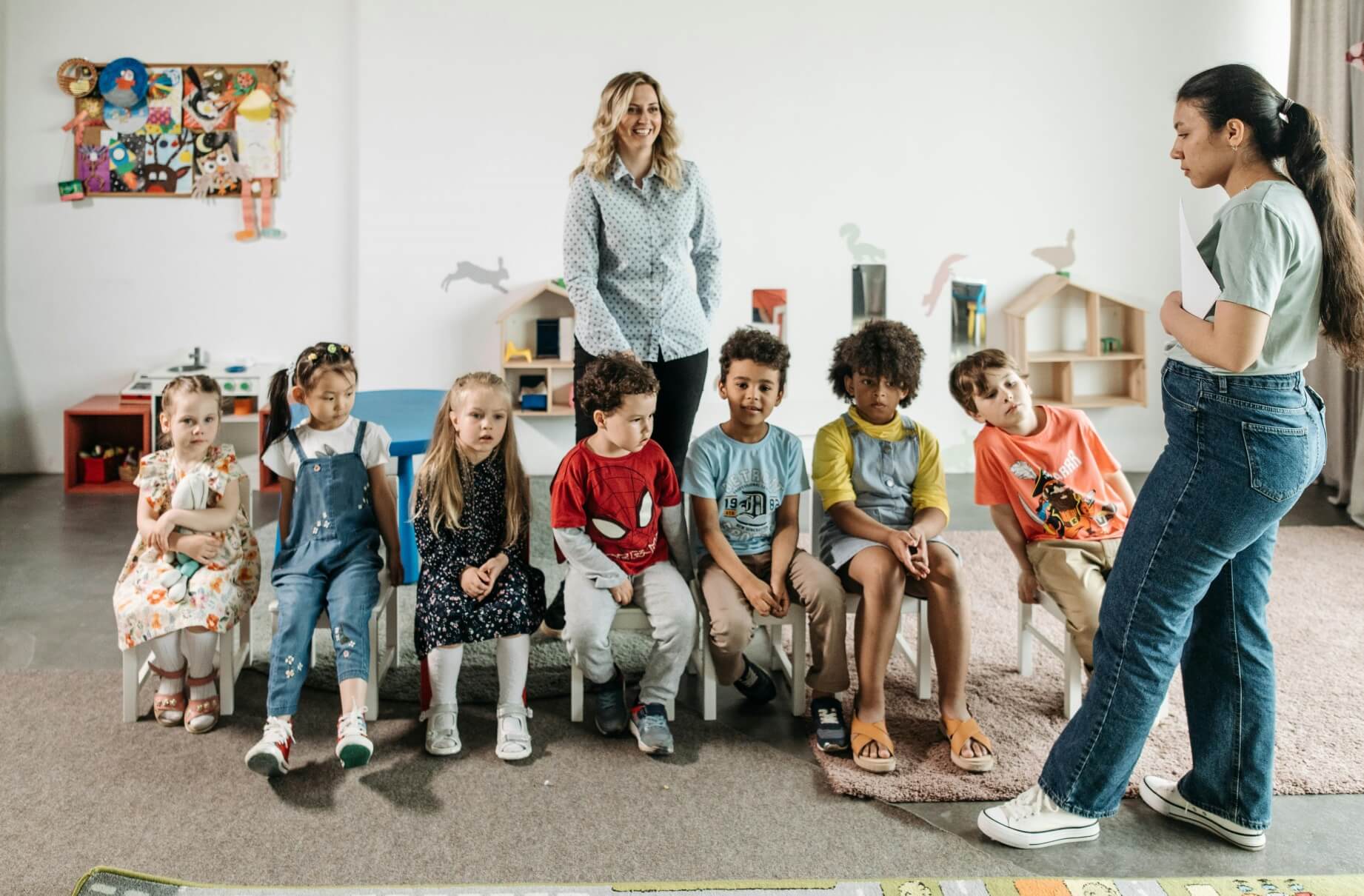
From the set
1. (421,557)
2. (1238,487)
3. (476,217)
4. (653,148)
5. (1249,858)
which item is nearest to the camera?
(1238,487)

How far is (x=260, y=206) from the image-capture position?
4.66 meters

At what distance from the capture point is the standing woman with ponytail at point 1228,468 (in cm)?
150

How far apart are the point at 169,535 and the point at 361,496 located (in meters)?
0.38

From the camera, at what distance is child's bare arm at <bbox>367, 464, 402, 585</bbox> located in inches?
91.0

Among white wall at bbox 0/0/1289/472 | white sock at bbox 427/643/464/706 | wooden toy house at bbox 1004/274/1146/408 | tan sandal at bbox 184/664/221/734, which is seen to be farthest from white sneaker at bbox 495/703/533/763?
wooden toy house at bbox 1004/274/1146/408

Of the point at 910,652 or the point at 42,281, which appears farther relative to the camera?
the point at 42,281

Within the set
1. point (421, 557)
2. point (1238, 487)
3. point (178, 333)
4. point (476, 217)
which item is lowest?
point (421, 557)

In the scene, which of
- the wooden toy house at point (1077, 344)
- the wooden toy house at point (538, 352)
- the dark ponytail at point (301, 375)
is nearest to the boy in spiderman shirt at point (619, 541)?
the dark ponytail at point (301, 375)

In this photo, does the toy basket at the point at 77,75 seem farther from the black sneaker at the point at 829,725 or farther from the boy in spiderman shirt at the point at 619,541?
the black sneaker at the point at 829,725

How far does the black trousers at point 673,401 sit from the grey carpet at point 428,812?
2.13 ft

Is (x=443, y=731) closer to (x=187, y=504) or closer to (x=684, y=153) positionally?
(x=187, y=504)

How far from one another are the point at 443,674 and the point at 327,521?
1.33 ft

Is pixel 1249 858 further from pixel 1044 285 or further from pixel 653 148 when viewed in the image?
pixel 1044 285

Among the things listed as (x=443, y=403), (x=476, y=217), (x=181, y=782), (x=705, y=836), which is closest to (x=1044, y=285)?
(x=476, y=217)
